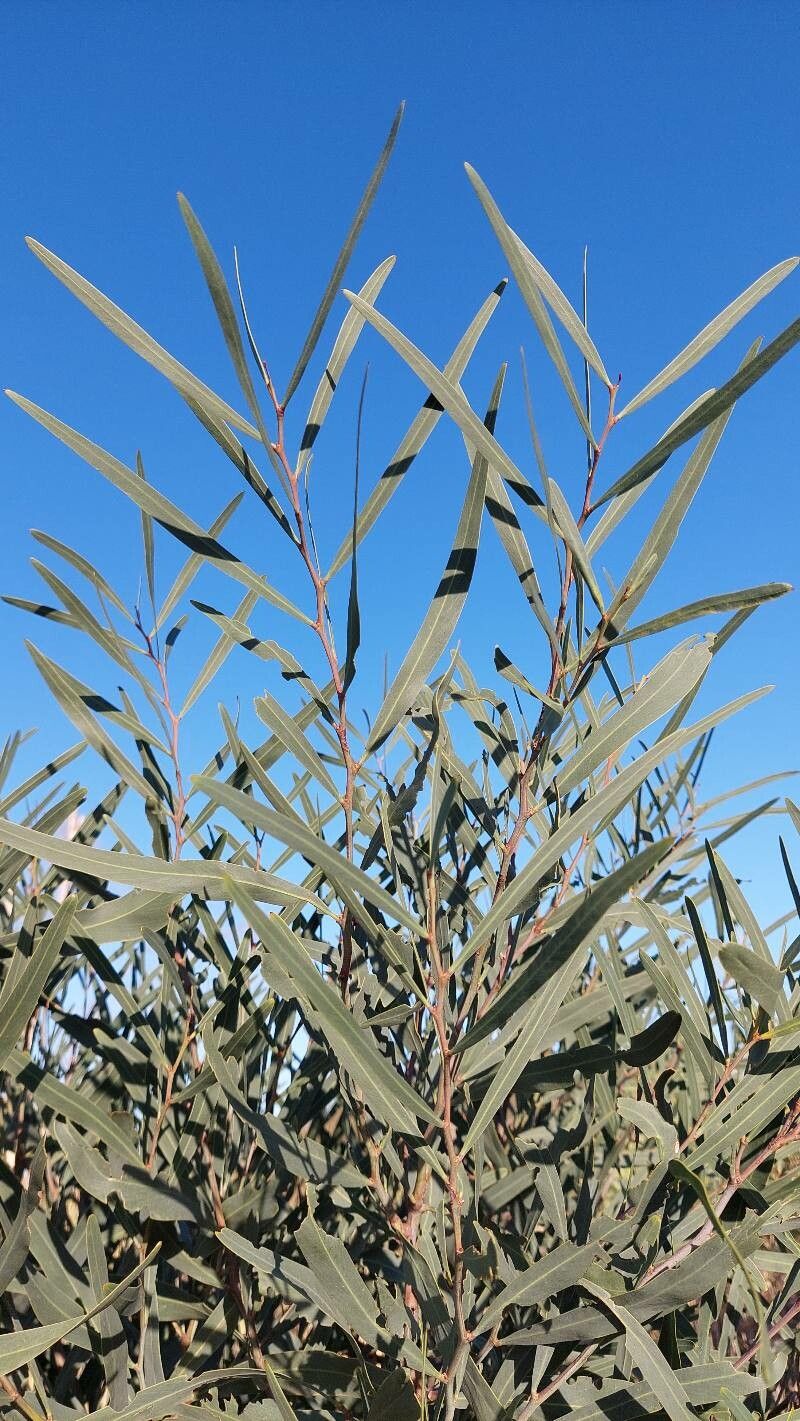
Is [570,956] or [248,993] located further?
[248,993]

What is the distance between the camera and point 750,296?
0.49 m

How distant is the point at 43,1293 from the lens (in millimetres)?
506

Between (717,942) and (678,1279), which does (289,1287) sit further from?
(717,942)

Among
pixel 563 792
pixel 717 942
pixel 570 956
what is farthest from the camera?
pixel 717 942

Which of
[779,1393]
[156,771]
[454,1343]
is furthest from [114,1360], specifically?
[779,1393]

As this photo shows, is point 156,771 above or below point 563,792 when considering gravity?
above

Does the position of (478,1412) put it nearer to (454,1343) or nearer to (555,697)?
(454,1343)

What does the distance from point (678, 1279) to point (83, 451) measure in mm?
485

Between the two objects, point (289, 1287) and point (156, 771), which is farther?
point (156, 771)

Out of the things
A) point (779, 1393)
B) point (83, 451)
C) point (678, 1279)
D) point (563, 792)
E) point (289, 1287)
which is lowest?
point (779, 1393)

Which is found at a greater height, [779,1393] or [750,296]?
[750,296]

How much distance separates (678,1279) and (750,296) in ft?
1.56

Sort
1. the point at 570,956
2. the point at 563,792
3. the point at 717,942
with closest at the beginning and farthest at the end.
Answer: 1. the point at 570,956
2. the point at 563,792
3. the point at 717,942

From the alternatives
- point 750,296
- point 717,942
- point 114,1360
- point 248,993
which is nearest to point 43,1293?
point 114,1360
